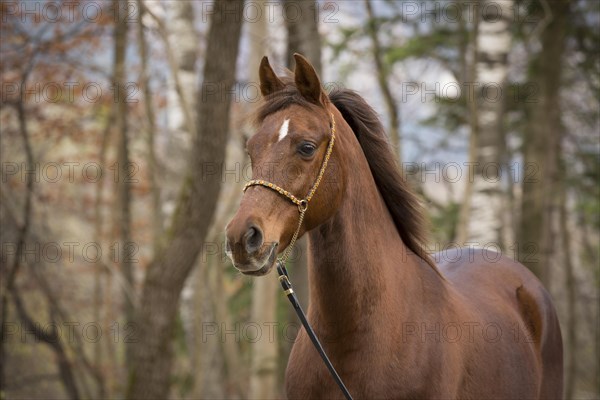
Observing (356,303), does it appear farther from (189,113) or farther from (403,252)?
(189,113)

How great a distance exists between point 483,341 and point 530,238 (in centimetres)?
773

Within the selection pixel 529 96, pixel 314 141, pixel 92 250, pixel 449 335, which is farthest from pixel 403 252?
pixel 92 250

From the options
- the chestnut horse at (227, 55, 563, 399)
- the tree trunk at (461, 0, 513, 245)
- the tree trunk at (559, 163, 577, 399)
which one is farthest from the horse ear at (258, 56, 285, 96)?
the tree trunk at (559, 163, 577, 399)

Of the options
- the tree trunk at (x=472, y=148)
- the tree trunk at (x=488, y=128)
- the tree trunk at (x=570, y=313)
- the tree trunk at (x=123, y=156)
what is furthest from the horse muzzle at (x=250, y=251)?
the tree trunk at (x=570, y=313)

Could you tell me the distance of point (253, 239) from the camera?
308 centimetres

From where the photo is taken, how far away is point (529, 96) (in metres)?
13.6

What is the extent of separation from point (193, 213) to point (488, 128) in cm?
509

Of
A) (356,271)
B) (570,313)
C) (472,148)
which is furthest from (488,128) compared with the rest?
(356,271)

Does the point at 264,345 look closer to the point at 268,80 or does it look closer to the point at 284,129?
the point at 268,80

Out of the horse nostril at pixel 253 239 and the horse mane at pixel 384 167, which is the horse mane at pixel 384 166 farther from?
the horse nostril at pixel 253 239

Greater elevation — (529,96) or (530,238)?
(529,96)

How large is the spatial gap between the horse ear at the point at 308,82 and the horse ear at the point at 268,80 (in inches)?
7.1

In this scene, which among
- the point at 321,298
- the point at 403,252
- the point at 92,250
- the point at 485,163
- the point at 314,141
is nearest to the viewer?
the point at 314,141

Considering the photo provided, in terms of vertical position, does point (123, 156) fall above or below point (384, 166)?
above
